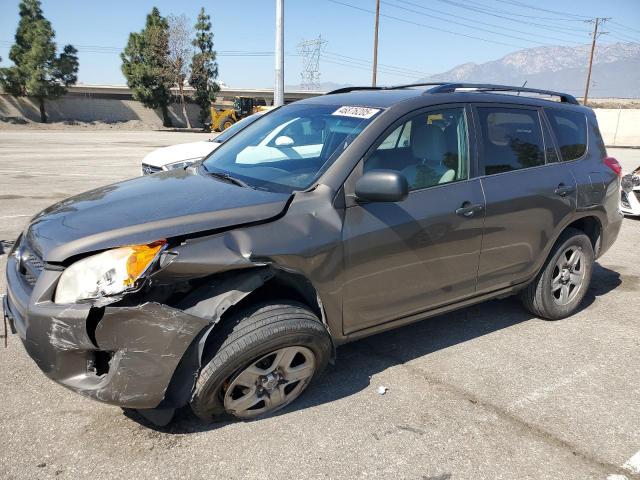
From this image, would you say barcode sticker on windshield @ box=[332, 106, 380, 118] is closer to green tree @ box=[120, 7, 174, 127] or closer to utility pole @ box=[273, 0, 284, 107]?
utility pole @ box=[273, 0, 284, 107]

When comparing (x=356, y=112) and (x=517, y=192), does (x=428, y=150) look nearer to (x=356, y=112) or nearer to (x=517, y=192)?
(x=356, y=112)

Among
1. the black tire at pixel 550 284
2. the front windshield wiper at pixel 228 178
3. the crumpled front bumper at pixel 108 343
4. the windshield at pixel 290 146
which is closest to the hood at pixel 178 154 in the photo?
the windshield at pixel 290 146

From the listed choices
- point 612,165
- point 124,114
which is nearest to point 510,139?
point 612,165

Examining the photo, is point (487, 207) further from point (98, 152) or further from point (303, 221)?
point (98, 152)

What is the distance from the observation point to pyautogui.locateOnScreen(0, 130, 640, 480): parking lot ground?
2.54 meters

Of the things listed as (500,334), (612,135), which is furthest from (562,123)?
(612,135)

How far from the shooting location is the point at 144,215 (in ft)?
8.85

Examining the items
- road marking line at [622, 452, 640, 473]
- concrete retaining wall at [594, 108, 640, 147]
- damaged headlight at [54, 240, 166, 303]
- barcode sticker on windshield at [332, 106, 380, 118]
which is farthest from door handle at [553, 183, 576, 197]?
concrete retaining wall at [594, 108, 640, 147]

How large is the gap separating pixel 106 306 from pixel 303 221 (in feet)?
3.45

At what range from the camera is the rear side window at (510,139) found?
363cm

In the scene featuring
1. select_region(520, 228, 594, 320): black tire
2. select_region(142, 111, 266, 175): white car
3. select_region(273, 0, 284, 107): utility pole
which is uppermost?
select_region(273, 0, 284, 107): utility pole

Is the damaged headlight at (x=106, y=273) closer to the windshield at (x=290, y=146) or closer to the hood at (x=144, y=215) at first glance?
the hood at (x=144, y=215)

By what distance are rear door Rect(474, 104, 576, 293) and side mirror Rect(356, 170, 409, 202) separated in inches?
37.4

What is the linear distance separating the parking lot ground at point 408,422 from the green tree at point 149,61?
43.4 meters
